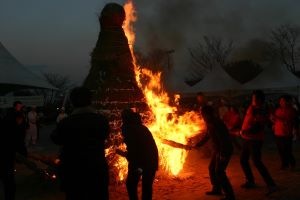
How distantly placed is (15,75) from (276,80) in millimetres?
14887

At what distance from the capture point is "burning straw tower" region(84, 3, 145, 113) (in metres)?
9.03

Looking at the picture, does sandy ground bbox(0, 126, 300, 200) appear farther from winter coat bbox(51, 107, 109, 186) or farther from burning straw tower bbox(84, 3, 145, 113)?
winter coat bbox(51, 107, 109, 186)

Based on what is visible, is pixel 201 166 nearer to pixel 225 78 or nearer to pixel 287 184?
pixel 287 184

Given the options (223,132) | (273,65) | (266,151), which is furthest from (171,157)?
(273,65)

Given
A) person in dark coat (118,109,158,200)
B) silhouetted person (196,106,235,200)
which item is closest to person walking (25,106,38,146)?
silhouetted person (196,106,235,200)

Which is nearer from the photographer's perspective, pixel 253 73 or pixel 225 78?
pixel 225 78

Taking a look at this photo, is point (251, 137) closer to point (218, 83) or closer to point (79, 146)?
point (79, 146)

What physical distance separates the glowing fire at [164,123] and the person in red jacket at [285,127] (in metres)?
1.77

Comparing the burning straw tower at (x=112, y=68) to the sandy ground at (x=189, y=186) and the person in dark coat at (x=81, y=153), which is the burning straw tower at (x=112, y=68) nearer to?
the sandy ground at (x=189, y=186)

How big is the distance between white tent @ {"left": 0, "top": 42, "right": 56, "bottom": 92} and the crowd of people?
11.2 m

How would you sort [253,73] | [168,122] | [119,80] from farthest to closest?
[253,73] → [168,122] → [119,80]

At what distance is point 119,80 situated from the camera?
30.1ft

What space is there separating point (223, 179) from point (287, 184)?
1.95 m

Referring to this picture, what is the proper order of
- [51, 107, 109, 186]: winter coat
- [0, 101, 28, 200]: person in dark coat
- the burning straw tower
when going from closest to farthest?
[51, 107, 109, 186]: winter coat
[0, 101, 28, 200]: person in dark coat
the burning straw tower
